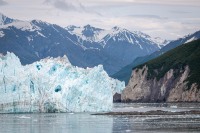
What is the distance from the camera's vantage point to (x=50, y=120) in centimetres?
7919

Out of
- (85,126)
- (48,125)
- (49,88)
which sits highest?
(49,88)

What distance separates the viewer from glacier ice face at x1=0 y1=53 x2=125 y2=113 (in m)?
89.4

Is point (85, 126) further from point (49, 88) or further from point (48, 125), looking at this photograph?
point (49, 88)

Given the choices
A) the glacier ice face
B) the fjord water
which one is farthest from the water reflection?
the glacier ice face

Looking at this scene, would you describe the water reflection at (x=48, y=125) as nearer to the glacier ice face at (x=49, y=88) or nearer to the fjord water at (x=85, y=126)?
the fjord water at (x=85, y=126)

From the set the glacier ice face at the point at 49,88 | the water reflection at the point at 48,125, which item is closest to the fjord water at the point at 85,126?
the water reflection at the point at 48,125

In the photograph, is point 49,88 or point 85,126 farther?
point 49,88

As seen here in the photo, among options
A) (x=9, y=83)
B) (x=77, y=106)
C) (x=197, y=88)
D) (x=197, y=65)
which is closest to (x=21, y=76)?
(x=9, y=83)

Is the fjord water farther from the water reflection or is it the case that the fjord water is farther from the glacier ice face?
the glacier ice face

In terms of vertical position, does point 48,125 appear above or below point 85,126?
Answer: above

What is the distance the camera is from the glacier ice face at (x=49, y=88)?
8944 cm

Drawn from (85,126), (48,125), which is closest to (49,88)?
(48,125)

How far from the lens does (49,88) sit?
91.1 metres

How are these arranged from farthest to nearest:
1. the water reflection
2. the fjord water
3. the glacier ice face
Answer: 1. the glacier ice face
2. the water reflection
3. the fjord water
